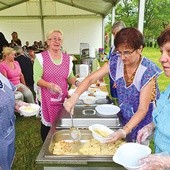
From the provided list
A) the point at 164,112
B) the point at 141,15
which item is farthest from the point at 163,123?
the point at 141,15

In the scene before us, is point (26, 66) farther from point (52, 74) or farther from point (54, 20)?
point (54, 20)

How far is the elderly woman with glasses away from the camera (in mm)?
1203

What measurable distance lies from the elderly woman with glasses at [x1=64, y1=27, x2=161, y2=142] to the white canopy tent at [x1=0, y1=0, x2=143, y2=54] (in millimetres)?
9980

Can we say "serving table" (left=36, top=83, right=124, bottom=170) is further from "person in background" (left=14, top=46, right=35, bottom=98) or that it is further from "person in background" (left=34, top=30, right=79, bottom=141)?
"person in background" (left=14, top=46, right=35, bottom=98)

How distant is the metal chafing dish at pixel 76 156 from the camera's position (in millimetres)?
1015

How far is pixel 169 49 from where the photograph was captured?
90 cm

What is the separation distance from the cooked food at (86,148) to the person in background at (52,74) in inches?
19.1

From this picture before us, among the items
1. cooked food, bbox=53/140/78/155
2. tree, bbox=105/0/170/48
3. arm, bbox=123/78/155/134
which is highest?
tree, bbox=105/0/170/48

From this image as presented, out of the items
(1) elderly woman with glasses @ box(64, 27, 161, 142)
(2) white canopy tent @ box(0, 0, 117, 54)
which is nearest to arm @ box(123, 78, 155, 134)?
(1) elderly woman with glasses @ box(64, 27, 161, 142)

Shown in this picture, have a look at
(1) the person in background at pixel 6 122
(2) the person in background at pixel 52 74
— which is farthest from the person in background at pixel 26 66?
(1) the person in background at pixel 6 122

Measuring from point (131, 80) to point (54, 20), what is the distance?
10754 millimetres

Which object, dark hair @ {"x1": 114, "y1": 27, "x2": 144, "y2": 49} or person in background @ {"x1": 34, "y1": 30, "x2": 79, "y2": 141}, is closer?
dark hair @ {"x1": 114, "y1": 27, "x2": 144, "y2": 49}

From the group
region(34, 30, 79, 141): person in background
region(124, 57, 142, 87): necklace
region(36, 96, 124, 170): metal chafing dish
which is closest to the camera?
region(36, 96, 124, 170): metal chafing dish

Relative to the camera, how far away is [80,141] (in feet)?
4.42
